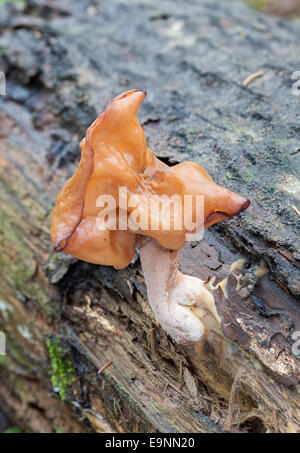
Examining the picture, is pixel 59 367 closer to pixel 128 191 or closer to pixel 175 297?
pixel 175 297

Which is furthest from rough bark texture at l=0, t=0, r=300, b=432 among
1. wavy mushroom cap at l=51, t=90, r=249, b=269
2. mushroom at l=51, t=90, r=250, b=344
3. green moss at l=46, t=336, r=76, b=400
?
wavy mushroom cap at l=51, t=90, r=249, b=269

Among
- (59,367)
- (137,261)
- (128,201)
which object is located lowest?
(59,367)

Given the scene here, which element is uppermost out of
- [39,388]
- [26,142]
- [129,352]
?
[26,142]

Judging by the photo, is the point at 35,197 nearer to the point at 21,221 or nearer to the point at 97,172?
the point at 21,221

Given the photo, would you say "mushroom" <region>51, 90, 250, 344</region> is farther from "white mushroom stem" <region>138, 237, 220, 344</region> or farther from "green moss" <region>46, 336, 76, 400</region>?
"green moss" <region>46, 336, 76, 400</region>

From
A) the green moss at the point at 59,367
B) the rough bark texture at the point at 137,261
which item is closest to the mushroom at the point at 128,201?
the rough bark texture at the point at 137,261

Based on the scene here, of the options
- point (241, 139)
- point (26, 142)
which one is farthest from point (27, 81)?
point (241, 139)

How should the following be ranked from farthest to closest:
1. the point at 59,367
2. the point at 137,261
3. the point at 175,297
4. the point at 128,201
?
the point at 59,367, the point at 137,261, the point at 175,297, the point at 128,201

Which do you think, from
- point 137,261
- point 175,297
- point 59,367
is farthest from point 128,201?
point 59,367
